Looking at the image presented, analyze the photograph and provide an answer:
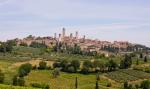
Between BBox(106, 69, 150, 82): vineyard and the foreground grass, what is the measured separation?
5553mm

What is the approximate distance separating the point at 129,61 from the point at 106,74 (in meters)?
20.2

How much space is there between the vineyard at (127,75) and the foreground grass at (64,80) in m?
5.55

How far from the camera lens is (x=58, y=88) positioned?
103312mm

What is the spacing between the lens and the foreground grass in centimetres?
11044

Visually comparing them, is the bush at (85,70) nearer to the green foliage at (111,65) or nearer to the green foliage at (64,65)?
the green foliage at (64,65)

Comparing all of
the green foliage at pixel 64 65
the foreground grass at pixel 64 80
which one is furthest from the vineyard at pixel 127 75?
the green foliage at pixel 64 65

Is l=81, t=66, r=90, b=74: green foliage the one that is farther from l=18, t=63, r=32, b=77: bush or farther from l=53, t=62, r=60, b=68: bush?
l=18, t=63, r=32, b=77: bush

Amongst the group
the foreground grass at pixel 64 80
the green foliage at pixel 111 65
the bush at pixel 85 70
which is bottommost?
the foreground grass at pixel 64 80

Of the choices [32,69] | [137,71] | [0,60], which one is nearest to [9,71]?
[32,69]

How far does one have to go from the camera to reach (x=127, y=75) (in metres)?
132

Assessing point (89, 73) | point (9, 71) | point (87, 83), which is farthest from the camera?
point (89, 73)

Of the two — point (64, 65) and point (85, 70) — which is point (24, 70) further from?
point (85, 70)

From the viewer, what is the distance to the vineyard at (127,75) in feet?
420

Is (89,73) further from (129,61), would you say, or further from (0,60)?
(0,60)
